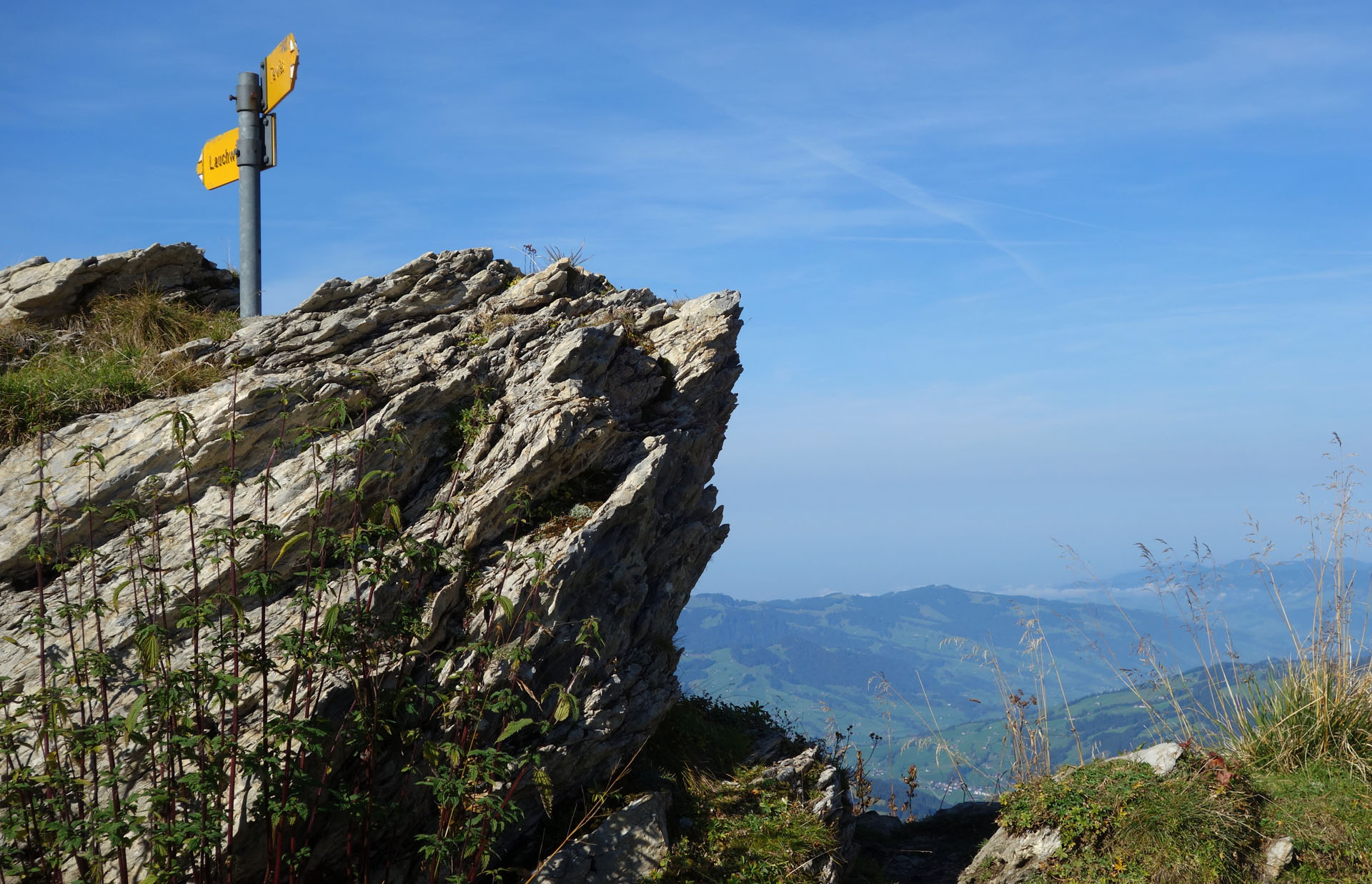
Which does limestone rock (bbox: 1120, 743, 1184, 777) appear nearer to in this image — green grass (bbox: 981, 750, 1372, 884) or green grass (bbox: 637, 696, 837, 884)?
green grass (bbox: 981, 750, 1372, 884)

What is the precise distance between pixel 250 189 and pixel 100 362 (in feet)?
8.88

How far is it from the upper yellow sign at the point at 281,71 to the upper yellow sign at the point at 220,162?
0.60 meters

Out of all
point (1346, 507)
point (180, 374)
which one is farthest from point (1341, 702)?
point (180, 374)

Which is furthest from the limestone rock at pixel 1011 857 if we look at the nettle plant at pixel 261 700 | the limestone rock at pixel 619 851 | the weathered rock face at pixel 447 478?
the nettle plant at pixel 261 700

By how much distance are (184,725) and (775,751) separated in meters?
6.65

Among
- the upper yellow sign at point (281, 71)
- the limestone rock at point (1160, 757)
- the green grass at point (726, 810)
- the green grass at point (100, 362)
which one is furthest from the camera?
the upper yellow sign at point (281, 71)

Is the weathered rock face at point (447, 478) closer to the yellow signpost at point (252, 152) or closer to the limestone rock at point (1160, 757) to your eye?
the yellow signpost at point (252, 152)

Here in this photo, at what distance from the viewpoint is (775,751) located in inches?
400

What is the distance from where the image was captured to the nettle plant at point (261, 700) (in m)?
5.27

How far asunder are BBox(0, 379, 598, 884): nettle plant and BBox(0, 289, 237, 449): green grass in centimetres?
115

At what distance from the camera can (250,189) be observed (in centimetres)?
1066

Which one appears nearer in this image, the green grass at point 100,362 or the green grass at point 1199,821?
the green grass at point 1199,821

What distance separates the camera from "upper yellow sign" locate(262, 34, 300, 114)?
10367 millimetres

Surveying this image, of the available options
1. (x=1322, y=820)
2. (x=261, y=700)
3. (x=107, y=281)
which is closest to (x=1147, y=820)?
(x=1322, y=820)
